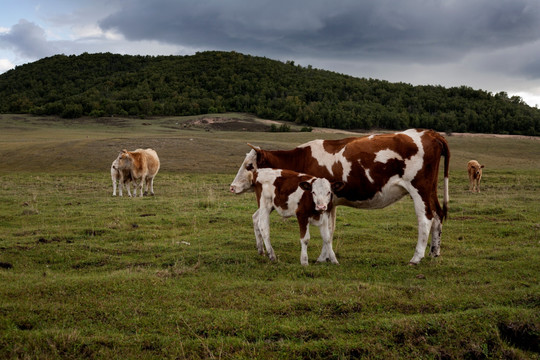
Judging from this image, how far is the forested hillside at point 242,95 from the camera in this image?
93.9 meters

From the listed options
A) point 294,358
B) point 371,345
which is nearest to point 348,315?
point 371,345

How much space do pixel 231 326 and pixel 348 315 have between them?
5.36 feet

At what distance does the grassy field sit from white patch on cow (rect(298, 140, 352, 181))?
1899mm

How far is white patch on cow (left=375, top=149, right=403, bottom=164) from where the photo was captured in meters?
10.2

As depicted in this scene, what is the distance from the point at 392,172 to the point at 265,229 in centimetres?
301

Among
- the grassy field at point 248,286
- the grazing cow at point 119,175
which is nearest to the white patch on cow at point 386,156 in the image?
the grassy field at point 248,286

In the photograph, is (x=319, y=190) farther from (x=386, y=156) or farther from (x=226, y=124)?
(x=226, y=124)

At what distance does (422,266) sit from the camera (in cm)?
945

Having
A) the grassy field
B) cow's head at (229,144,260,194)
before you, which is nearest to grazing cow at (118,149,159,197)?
the grassy field

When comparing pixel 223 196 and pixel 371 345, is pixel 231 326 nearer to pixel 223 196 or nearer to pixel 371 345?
pixel 371 345

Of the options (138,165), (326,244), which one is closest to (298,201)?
(326,244)

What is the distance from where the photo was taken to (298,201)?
9.61m

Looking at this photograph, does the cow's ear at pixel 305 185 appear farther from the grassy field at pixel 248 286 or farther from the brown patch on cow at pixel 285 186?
the grassy field at pixel 248 286

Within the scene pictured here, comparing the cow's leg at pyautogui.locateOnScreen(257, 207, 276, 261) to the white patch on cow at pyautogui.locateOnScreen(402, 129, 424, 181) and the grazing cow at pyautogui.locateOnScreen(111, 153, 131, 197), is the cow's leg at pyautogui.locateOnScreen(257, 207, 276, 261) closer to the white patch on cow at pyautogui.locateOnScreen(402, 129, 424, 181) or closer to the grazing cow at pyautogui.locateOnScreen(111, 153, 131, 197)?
the white patch on cow at pyautogui.locateOnScreen(402, 129, 424, 181)
